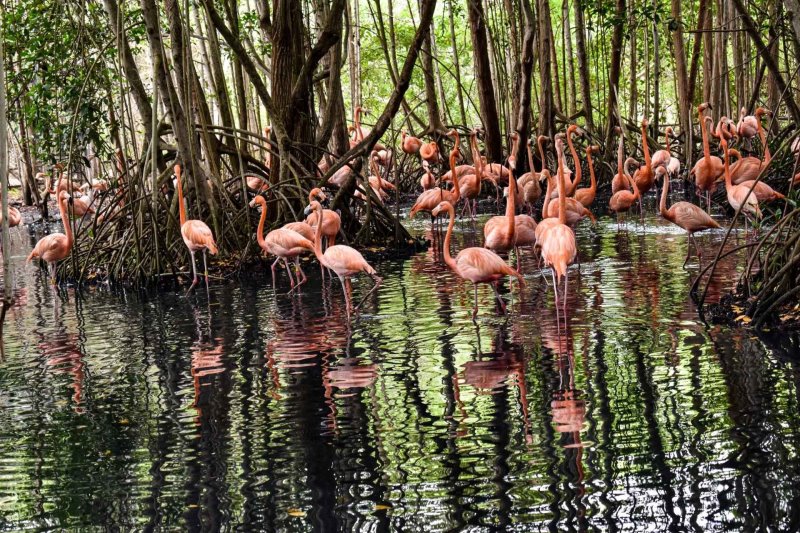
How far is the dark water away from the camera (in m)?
3.88

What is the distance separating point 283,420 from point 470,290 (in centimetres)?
390

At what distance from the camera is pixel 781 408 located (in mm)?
4781

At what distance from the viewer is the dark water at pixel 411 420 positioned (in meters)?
3.88

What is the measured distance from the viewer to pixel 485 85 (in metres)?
16.8

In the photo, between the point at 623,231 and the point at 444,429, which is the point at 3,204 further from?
the point at 623,231

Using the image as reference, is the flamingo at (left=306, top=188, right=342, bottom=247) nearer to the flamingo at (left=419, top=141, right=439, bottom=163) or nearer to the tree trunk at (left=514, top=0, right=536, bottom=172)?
the tree trunk at (left=514, top=0, right=536, bottom=172)

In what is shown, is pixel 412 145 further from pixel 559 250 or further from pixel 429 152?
pixel 559 250

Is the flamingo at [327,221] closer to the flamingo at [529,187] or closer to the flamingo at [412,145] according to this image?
the flamingo at [529,187]

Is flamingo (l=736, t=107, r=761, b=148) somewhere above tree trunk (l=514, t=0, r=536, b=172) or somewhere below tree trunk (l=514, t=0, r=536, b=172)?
below

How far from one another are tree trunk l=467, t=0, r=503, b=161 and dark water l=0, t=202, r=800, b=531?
879 cm

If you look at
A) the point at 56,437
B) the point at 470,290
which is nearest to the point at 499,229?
the point at 470,290

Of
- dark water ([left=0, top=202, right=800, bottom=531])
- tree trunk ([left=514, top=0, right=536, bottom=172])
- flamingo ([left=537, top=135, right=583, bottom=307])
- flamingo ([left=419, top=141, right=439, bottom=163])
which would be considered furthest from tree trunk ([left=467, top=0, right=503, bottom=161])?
flamingo ([left=537, top=135, right=583, bottom=307])

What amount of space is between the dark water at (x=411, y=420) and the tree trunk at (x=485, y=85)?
8791 millimetres

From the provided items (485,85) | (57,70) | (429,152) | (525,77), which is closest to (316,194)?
(57,70)
